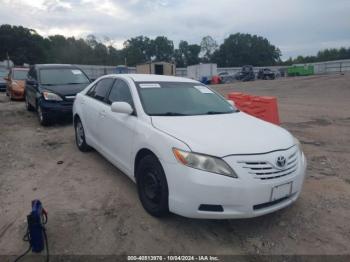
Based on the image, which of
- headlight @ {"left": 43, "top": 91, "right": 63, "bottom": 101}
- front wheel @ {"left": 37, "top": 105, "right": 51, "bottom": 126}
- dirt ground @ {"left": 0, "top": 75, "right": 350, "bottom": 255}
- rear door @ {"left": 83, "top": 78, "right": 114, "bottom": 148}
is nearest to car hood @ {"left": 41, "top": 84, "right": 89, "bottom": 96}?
headlight @ {"left": 43, "top": 91, "right": 63, "bottom": 101}

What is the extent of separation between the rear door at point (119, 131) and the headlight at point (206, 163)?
104cm

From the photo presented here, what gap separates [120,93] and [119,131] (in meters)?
0.69

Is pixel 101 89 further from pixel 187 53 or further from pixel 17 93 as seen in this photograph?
pixel 187 53

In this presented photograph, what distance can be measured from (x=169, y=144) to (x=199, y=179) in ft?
1.63

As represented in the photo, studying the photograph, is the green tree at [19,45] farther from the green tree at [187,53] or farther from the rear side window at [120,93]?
the rear side window at [120,93]

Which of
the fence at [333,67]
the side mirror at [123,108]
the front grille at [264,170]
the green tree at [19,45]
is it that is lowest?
the front grille at [264,170]

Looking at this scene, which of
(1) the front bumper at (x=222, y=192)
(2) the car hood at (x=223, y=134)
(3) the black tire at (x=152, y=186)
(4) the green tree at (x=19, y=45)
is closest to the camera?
(1) the front bumper at (x=222, y=192)

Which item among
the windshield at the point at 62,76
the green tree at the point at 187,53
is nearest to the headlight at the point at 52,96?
the windshield at the point at 62,76

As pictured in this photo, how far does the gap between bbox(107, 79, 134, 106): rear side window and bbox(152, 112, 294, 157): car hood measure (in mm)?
765

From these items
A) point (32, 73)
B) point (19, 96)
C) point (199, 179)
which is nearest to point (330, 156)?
point (199, 179)

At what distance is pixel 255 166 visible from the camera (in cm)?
307

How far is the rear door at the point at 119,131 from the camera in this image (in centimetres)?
405

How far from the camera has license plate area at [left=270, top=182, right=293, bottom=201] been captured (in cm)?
316

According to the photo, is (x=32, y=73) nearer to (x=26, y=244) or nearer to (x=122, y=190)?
(x=122, y=190)
